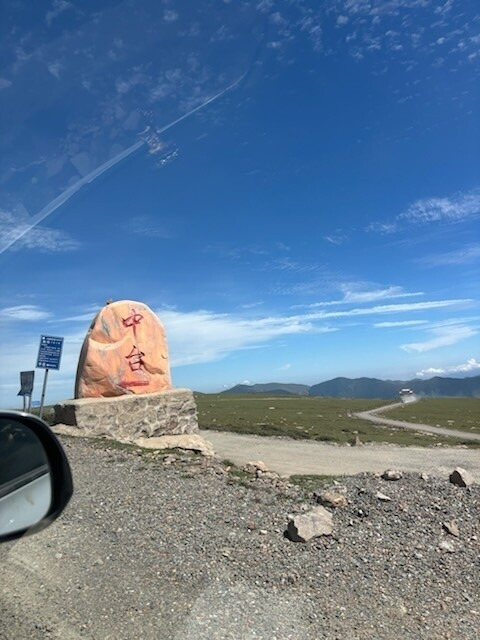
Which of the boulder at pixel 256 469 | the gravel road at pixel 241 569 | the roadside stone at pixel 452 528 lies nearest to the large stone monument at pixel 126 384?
the boulder at pixel 256 469

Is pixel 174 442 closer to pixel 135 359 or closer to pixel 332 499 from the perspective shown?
pixel 135 359

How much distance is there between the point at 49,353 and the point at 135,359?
3.38 meters

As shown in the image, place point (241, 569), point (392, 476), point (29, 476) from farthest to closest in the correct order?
point (392, 476) → point (241, 569) → point (29, 476)

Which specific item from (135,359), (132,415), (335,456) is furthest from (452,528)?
(135,359)

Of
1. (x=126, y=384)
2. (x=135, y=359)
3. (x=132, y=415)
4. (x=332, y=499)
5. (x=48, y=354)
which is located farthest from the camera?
(x=135, y=359)

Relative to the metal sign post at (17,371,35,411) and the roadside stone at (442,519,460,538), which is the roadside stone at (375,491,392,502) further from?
the metal sign post at (17,371,35,411)

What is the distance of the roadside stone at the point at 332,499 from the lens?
8.33 m

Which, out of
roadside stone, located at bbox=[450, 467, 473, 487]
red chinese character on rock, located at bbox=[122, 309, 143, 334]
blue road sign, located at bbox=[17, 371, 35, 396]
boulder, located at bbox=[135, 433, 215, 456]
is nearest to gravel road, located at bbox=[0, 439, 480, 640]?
roadside stone, located at bbox=[450, 467, 473, 487]

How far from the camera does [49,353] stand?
1583 cm

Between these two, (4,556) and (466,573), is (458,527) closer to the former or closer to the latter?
(466,573)

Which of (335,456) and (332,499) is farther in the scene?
(335,456)

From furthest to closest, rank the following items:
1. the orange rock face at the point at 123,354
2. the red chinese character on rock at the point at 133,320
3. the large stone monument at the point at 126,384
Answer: the red chinese character on rock at the point at 133,320, the orange rock face at the point at 123,354, the large stone monument at the point at 126,384

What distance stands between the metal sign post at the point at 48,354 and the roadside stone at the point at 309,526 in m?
10.7

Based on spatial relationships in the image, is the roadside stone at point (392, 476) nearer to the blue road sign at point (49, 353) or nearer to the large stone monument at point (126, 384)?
the large stone monument at point (126, 384)
